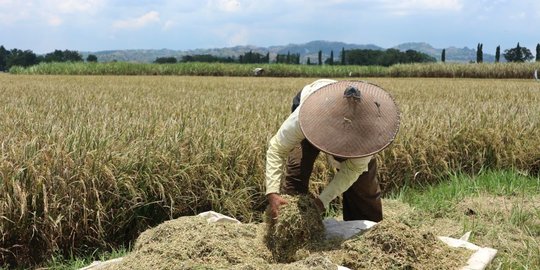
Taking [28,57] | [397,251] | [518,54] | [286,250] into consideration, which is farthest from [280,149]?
[28,57]

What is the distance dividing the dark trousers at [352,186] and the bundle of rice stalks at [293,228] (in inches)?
17.3

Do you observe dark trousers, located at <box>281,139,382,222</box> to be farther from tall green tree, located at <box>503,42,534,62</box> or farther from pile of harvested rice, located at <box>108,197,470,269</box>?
tall green tree, located at <box>503,42,534,62</box>

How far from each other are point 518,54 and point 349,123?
5088 cm

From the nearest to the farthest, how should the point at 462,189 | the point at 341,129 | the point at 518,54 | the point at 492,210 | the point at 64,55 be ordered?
the point at 341,129, the point at 492,210, the point at 462,189, the point at 518,54, the point at 64,55

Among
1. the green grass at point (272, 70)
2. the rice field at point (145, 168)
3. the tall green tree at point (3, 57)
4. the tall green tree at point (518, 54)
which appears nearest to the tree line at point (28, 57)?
the tall green tree at point (3, 57)

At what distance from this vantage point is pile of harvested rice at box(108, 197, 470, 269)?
2537mm

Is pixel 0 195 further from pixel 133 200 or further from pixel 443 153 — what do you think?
→ pixel 443 153

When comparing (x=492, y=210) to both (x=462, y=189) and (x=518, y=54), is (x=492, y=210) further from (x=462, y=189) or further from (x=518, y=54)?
(x=518, y=54)

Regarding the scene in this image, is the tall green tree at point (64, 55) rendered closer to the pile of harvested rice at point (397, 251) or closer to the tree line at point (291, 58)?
the tree line at point (291, 58)

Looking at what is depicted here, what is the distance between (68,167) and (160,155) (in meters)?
0.64

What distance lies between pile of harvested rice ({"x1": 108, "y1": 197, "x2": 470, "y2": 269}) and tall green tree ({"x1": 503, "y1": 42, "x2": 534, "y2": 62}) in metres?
49.9

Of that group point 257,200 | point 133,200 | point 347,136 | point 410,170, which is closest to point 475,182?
point 410,170

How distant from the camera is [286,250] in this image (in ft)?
9.77

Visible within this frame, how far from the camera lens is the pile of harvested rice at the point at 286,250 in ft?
8.32
